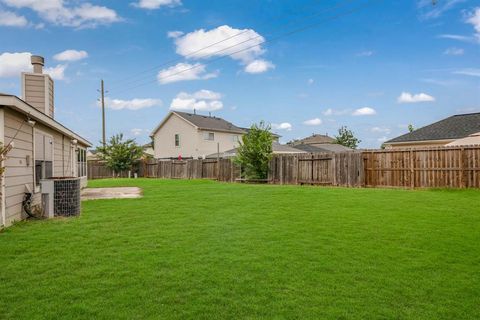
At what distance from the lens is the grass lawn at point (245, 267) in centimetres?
328

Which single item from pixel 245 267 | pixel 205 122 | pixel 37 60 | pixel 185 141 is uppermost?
pixel 205 122

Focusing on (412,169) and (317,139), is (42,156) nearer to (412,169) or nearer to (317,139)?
(412,169)

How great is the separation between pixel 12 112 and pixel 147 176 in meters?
24.0

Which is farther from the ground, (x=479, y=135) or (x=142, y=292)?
(x=479, y=135)

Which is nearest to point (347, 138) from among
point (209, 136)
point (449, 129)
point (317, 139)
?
point (317, 139)

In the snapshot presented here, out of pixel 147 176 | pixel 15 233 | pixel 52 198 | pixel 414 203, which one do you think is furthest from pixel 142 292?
pixel 147 176

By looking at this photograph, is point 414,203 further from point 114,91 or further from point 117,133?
point 114,91

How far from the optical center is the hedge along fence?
1277 centimetres

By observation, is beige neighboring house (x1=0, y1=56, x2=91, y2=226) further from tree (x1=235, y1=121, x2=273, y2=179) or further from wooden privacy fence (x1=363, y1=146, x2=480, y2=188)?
wooden privacy fence (x1=363, y1=146, x2=480, y2=188)

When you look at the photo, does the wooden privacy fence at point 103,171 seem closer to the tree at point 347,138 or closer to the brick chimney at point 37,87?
the brick chimney at point 37,87

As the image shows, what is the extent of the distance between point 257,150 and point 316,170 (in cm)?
365

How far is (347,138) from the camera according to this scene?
6538 centimetres

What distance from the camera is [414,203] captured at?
9656 millimetres

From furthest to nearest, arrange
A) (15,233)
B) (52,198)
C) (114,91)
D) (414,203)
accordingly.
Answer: (114,91) → (414,203) → (52,198) → (15,233)
